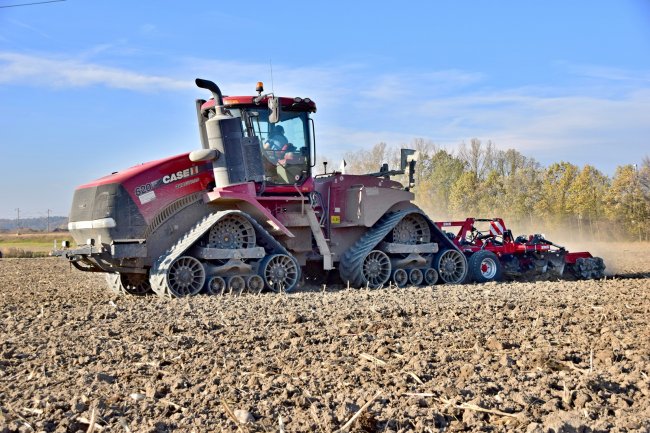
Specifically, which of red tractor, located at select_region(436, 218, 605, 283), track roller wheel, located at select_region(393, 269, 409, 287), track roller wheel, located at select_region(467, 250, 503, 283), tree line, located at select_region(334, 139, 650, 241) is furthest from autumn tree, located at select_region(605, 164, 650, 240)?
track roller wheel, located at select_region(393, 269, 409, 287)

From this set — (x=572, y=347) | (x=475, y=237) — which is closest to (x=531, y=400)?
(x=572, y=347)

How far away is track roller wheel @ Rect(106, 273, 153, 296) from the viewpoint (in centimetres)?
1284

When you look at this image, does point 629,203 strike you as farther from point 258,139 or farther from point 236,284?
point 236,284

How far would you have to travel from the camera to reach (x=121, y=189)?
447 inches

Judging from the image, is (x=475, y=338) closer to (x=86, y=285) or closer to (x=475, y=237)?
(x=475, y=237)

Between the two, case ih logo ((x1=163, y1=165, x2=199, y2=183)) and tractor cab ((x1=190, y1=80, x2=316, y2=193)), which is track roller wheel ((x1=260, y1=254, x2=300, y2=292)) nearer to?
tractor cab ((x1=190, y1=80, x2=316, y2=193))

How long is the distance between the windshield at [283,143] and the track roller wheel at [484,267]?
3888mm

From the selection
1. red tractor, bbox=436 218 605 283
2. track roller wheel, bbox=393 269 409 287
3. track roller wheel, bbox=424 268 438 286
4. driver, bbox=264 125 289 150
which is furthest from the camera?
red tractor, bbox=436 218 605 283

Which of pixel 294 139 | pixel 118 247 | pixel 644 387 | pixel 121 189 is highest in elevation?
pixel 294 139

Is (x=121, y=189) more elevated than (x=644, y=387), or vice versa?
(x=121, y=189)

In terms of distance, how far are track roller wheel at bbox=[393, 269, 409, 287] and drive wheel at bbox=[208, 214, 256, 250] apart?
3.08 meters

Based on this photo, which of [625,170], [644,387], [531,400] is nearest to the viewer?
[531,400]

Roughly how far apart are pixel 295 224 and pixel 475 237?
4.45 metres

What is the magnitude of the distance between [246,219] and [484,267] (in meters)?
5.31
